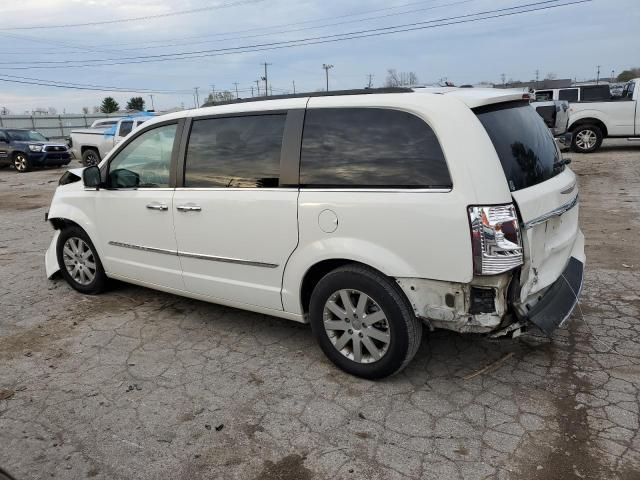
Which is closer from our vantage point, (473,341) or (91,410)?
(91,410)

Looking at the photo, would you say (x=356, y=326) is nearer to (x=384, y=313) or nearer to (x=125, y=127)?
(x=384, y=313)

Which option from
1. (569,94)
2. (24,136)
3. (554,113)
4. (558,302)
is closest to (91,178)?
(558,302)

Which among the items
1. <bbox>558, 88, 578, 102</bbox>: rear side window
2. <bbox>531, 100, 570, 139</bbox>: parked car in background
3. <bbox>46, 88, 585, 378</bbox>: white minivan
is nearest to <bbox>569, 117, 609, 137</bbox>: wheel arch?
<bbox>531, 100, 570, 139</bbox>: parked car in background

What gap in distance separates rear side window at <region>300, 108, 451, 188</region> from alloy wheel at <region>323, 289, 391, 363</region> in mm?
723

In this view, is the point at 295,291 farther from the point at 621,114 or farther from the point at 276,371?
the point at 621,114

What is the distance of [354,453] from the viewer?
9.05 ft

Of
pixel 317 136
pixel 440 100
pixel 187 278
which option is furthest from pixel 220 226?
pixel 440 100

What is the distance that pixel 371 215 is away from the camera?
10.2ft

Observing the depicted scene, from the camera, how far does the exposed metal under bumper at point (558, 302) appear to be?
309cm

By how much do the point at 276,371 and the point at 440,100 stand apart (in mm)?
2064

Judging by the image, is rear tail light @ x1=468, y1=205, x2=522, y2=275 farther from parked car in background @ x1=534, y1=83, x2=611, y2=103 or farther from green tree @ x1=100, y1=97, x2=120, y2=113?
green tree @ x1=100, y1=97, x2=120, y2=113

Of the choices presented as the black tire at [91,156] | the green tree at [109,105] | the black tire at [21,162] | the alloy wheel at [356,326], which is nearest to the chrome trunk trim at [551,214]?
the alloy wheel at [356,326]

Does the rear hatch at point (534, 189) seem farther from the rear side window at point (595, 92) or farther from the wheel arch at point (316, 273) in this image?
the rear side window at point (595, 92)

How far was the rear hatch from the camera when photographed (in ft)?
9.85
